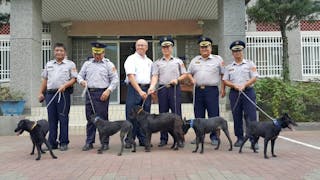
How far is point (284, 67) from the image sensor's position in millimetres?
14242

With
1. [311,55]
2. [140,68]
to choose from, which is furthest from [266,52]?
[140,68]

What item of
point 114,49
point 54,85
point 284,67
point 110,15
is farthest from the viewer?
point 114,49

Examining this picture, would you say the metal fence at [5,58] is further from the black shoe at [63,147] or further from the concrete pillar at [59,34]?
the black shoe at [63,147]

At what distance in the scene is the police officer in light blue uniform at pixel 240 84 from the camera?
25.8ft

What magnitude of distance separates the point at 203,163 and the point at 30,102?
7.11m

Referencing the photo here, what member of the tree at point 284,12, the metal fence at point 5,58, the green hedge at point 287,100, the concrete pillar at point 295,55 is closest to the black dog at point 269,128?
the green hedge at point 287,100

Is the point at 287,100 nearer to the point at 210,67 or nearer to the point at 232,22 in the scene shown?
the point at 232,22

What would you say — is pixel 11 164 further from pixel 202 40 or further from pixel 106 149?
pixel 202 40

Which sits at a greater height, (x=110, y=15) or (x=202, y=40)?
(x=110, y=15)

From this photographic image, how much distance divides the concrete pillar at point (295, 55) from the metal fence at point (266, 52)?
121 cm

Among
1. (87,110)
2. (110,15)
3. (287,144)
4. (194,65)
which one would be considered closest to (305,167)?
(287,144)

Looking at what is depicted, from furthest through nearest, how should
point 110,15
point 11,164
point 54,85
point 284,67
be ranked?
point 110,15, point 284,67, point 54,85, point 11,164

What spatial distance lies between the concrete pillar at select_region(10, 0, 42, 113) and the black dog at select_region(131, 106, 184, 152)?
554 centimetres

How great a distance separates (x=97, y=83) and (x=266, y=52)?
338 inches
